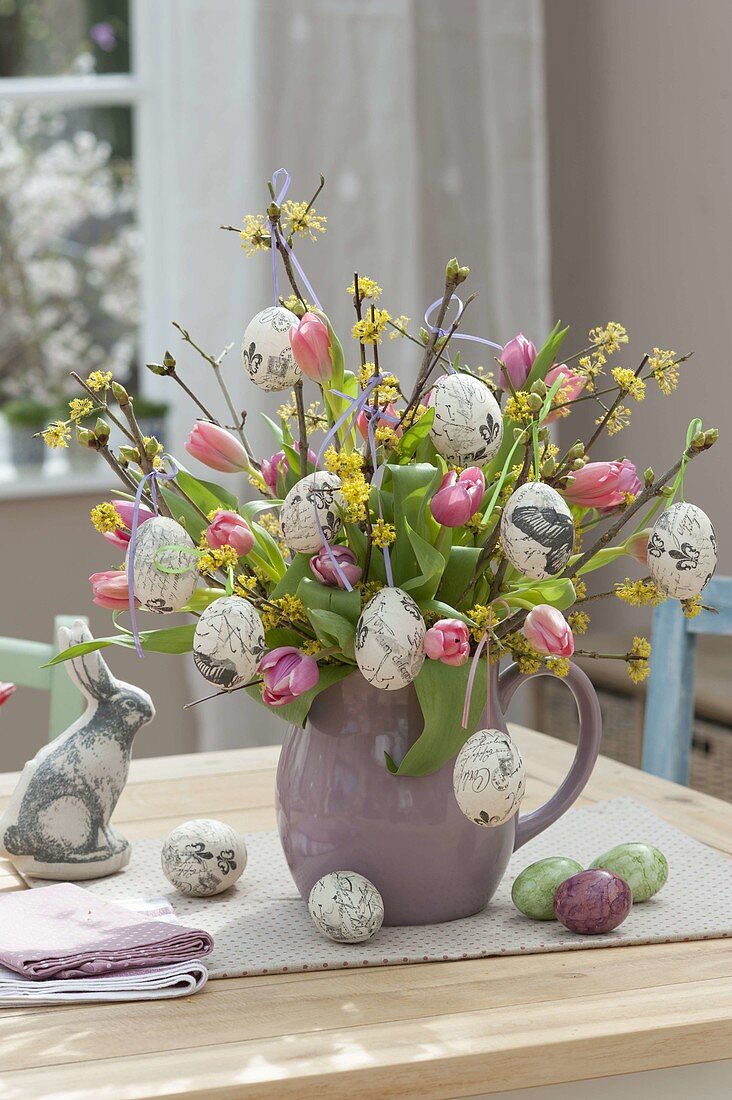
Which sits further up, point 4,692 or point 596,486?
point 596,486

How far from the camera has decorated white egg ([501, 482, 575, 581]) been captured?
74 cm

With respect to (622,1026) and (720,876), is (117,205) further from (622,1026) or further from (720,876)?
(622,1026)

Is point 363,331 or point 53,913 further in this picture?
point 53,913

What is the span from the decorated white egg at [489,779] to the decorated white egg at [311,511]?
0.15 m

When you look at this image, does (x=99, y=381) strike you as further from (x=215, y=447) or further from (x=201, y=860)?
(x=201, y=860)

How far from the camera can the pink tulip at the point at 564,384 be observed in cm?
87

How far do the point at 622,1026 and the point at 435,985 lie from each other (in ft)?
0.37

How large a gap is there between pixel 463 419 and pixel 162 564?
0.19 metres

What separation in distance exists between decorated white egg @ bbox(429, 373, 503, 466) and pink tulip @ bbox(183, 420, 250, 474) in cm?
15

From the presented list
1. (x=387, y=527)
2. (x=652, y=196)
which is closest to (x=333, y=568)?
(x=387, y=527)

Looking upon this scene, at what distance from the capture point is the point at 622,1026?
28.0 inches

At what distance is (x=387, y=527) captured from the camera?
79cm

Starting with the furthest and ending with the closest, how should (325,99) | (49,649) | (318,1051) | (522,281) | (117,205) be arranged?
(117,205) → (522,281) → (325,99) → (49,649) → (318,1051)

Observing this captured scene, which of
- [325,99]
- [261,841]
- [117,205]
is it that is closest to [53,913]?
[261,841]
